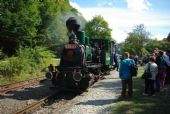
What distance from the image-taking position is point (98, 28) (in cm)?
9275

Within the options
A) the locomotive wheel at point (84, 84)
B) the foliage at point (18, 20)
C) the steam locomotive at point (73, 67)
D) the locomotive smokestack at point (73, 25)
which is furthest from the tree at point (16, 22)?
the locomotive wheel at point (84, 84)

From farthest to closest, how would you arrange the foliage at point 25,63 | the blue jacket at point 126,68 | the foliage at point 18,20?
1. the foliage at point 18,20
2. the foliage at point 25,63
3. the blue jacket at point 126,68

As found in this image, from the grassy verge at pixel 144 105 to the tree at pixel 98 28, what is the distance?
76537 mm

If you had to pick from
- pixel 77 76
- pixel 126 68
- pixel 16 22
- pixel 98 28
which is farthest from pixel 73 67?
pixel 98 28

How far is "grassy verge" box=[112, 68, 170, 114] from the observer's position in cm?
1173

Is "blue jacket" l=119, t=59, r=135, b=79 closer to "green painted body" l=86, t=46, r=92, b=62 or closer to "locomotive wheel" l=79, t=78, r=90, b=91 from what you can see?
"locomotive wheel" l=79, t=78, r=90, b=91

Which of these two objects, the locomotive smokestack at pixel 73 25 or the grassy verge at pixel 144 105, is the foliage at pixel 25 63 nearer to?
the locomotive smokestack at pixel 73 25

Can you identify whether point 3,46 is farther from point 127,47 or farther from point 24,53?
point 127,47

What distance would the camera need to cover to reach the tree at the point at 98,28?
9175cm

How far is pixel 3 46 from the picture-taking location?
105 ft

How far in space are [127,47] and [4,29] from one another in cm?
4812

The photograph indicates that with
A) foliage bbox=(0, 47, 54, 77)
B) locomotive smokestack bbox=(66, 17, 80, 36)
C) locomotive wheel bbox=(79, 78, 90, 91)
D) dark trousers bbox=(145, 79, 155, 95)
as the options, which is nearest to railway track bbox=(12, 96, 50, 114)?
locomotive wheel bbox=(79, 78, 90, 91)

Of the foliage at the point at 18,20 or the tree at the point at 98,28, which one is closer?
the foliage at the point at 18,20

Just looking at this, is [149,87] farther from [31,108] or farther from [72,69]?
[31,108]
